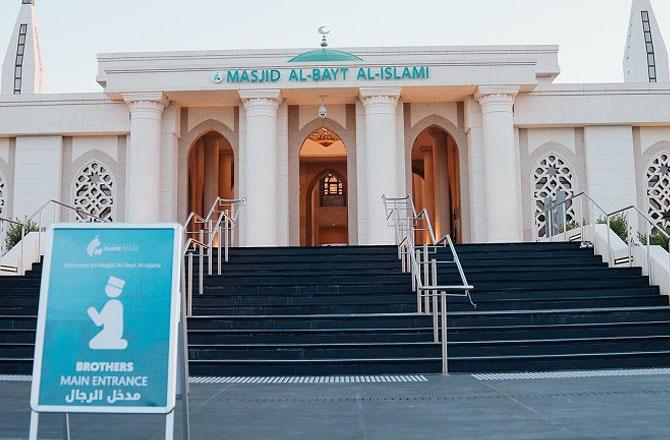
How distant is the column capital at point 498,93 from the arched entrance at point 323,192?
294 inches

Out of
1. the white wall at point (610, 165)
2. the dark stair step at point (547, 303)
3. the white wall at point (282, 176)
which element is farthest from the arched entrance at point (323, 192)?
the dark stair step at point (547, 303)

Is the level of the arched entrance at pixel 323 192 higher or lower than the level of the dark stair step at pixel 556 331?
higher

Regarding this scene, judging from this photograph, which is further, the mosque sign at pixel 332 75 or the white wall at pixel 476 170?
the white wall at pixel 476 170

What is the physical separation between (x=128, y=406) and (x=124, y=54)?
1754 cm

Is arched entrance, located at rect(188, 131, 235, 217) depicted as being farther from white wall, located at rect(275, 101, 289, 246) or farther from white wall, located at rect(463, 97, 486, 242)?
white wall, located at rect(463, 97, 486, 242)

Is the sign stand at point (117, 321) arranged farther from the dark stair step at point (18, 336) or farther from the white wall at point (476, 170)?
the white wall at point (476, 170)

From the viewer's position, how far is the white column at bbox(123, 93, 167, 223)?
18.8 metres

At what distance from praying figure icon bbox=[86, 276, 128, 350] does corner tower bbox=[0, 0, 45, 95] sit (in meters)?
39.3

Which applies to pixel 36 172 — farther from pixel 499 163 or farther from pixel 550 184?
pixel 550 184

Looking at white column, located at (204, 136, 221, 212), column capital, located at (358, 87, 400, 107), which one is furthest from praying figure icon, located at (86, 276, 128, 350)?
white column, located at (204, 136, 221, 212)

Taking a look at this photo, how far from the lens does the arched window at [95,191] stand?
794 inches

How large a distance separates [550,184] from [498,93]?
3.13 m

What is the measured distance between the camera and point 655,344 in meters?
9.11

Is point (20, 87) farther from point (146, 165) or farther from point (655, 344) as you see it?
point (655, 344)
